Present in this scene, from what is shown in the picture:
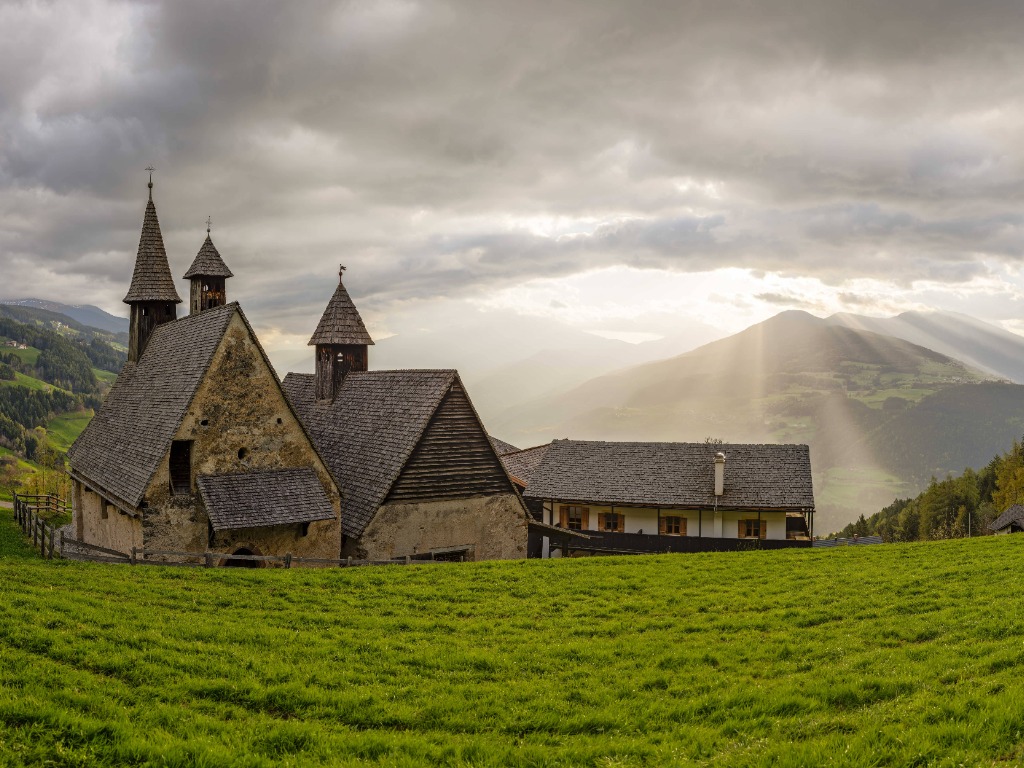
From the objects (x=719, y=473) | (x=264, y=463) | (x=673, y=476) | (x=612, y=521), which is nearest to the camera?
(x=264, y=463)

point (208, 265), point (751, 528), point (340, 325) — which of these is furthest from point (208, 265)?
point (751, 528)

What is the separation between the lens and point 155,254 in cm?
3788

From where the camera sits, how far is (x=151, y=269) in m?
37.2

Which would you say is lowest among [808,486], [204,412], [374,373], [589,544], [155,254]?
[589,544]

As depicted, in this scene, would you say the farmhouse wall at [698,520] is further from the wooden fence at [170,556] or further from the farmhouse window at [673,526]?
the wooden fence at [170,556]

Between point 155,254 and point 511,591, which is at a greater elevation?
point 155,254

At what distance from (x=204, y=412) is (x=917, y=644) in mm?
22320

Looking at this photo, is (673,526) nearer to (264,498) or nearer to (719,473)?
(719,473)

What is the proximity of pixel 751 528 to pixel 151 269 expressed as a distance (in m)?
38.6

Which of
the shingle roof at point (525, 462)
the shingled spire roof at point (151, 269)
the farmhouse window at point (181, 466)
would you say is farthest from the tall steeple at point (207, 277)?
the shingle roof at point (525, 462)

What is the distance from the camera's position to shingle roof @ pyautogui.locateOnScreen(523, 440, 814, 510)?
43.9 m

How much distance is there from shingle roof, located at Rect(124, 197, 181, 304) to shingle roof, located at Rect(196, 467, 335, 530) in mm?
16182

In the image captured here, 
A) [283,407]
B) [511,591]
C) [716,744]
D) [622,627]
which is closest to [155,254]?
[283,407]

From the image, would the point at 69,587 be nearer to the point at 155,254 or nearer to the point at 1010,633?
the point at 1010,633
